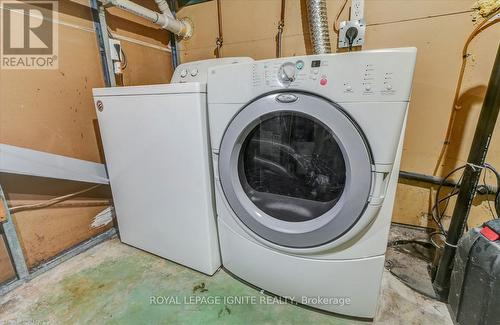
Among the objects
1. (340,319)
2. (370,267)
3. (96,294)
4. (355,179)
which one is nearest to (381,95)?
(355,179)

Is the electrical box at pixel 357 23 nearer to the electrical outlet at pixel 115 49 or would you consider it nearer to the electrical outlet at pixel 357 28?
the electrical outlet at pixel 357 28

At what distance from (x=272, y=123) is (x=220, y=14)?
1.31 m

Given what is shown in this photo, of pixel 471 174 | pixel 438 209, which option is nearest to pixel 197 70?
pixel 471 174

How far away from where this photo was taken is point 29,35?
3.70 ft

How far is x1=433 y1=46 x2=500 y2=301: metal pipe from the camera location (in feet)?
2.75

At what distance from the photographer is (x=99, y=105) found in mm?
1210

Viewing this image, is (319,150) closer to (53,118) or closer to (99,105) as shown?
(99,105)

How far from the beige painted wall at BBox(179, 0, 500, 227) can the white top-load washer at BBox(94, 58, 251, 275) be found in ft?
2.91

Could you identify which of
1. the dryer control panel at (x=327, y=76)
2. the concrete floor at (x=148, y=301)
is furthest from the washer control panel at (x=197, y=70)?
the concrete floor at (x=148, y=301)

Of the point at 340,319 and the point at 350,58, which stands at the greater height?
the point at 350,58

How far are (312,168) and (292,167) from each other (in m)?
0.08

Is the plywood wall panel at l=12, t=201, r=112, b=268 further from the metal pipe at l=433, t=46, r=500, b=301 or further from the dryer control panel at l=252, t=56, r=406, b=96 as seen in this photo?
the metal pipe at l=433, t=46, r=500, b=301

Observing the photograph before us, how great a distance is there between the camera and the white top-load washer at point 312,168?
2.30 ft

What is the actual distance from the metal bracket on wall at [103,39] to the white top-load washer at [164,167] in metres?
0.32
